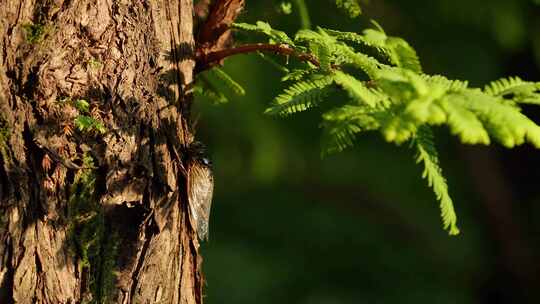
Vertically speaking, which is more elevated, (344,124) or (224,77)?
(224,77)

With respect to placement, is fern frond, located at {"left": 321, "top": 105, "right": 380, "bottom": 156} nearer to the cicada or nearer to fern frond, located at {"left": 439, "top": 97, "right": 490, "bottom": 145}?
fern frond, located at {"left": 439, "top": 97, "right": 490, "bottom": 145}

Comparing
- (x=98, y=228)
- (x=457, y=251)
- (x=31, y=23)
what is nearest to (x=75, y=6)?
(x=31, y=23)

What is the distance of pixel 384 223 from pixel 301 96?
5.60 m

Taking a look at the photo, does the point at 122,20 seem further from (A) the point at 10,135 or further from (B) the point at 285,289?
(B) the point at 285,289

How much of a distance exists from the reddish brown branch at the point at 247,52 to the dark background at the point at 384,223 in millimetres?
4393

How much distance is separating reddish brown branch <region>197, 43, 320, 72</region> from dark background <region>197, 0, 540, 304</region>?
14.4 feet

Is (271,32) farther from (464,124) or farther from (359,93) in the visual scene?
(464,124)

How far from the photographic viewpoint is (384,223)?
7.33 metres

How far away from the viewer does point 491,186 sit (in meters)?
7.33

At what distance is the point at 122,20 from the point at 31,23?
201 millimetres

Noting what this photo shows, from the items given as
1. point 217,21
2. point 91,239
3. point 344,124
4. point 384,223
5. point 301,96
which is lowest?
point 91,239

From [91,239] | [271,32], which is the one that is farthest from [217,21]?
[91,239]

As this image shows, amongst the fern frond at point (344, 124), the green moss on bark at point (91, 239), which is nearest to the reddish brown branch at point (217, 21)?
the green moss on bark at point (91, 239)

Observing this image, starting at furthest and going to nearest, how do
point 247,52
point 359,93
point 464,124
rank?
point 247,52 < point 359,93 < point 464,124
